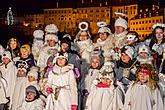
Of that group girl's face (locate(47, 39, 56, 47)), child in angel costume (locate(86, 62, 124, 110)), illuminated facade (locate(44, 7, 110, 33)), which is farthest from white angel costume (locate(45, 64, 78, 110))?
illuminated facade (locate(44, 7, 110, 33))

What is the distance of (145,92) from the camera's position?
8.55 m

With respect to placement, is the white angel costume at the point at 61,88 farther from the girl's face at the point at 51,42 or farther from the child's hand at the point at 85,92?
the girl's face at the point at 51,42

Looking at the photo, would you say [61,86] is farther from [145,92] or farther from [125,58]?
[145,92]

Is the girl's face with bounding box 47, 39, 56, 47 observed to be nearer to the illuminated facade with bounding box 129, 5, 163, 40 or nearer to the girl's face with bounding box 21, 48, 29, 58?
the girl's face with bounding box 21, 48, 29, 58

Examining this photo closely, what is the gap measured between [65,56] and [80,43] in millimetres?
2023

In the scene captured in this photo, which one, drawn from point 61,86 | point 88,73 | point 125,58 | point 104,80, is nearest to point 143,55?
point 125,58

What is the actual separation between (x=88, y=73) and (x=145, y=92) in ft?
6.07

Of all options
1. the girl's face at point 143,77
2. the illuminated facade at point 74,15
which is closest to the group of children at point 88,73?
the girl's face at point 143,77

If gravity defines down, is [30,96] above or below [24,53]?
below

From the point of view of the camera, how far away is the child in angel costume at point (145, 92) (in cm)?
856

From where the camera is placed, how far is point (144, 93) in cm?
855

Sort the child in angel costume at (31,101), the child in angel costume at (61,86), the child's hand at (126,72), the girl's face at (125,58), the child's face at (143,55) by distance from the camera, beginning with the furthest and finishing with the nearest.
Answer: the girl's face at (125,58) < the child's hand at (126,72) < the child's face at (143,55) < the child in angel costume at (31,101) < the child in angel costume at (61,86)

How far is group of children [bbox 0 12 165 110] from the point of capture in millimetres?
8750

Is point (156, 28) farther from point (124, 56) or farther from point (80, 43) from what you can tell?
point (80, 43)
